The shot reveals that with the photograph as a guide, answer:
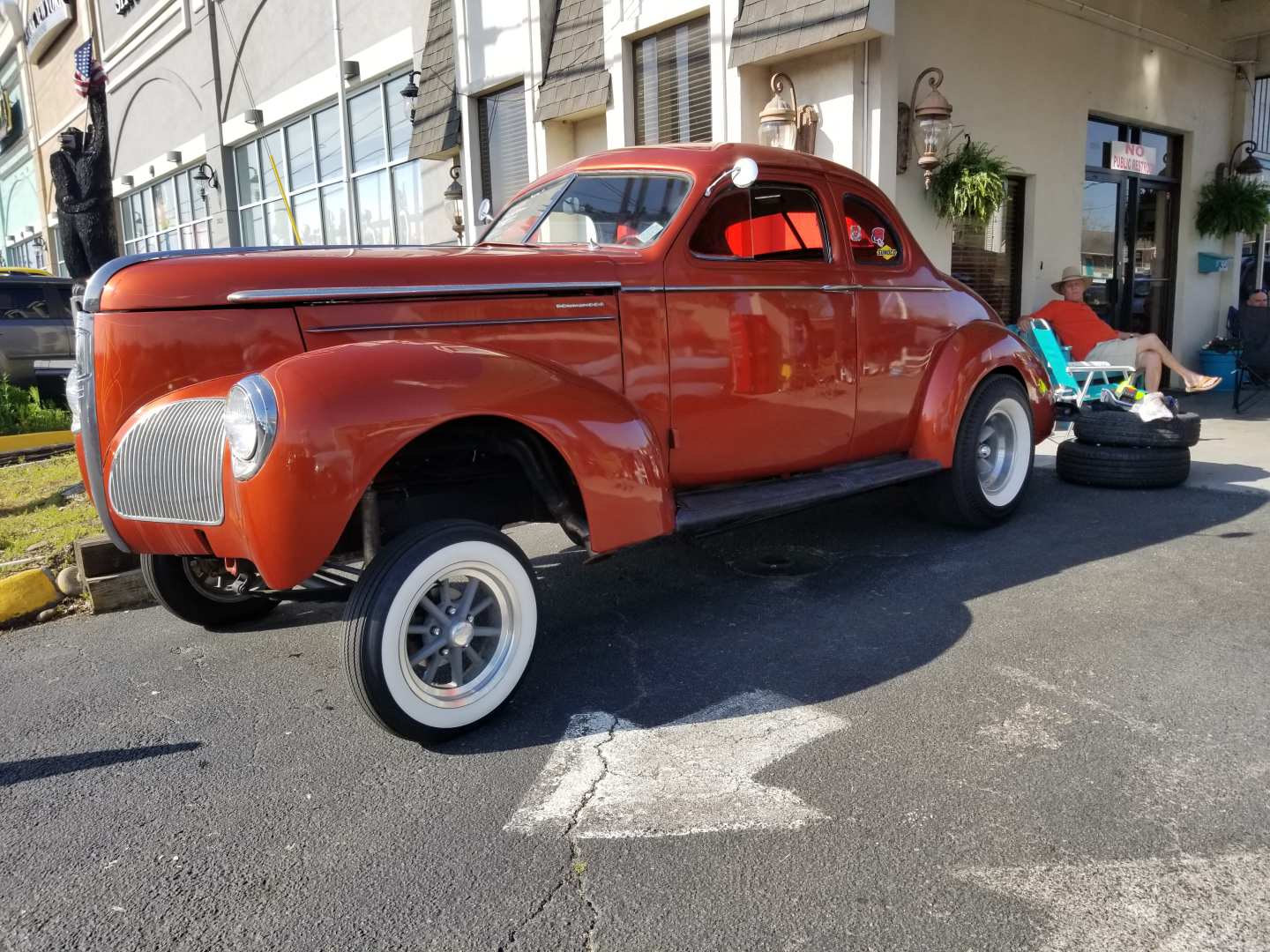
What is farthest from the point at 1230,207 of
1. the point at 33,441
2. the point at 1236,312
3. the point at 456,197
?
the point at 33,441

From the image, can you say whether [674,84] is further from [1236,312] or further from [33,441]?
[33,441]

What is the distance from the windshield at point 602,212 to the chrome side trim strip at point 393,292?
0.55 m

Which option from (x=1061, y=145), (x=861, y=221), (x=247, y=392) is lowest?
(x=247, y=392)

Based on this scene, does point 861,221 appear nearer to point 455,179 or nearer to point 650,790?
point 650,790

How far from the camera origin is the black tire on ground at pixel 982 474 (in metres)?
5.10

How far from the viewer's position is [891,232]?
16.3ft

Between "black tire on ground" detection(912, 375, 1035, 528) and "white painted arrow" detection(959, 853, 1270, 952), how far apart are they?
9.89 feet

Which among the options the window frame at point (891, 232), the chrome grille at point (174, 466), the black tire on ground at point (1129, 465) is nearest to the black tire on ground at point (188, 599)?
the chrome grille at point (174, 466)

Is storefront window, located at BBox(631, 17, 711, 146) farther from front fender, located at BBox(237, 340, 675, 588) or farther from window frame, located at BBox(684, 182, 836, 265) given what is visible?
front fender, located at BBox(237, 340, 675, 588)

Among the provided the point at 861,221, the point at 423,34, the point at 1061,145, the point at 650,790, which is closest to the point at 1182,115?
the point at 1061,145

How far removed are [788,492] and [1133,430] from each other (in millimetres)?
3246

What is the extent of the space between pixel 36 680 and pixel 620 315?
275 centimetres

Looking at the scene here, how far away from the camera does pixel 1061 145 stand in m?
9.56

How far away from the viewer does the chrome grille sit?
2.88 meters
